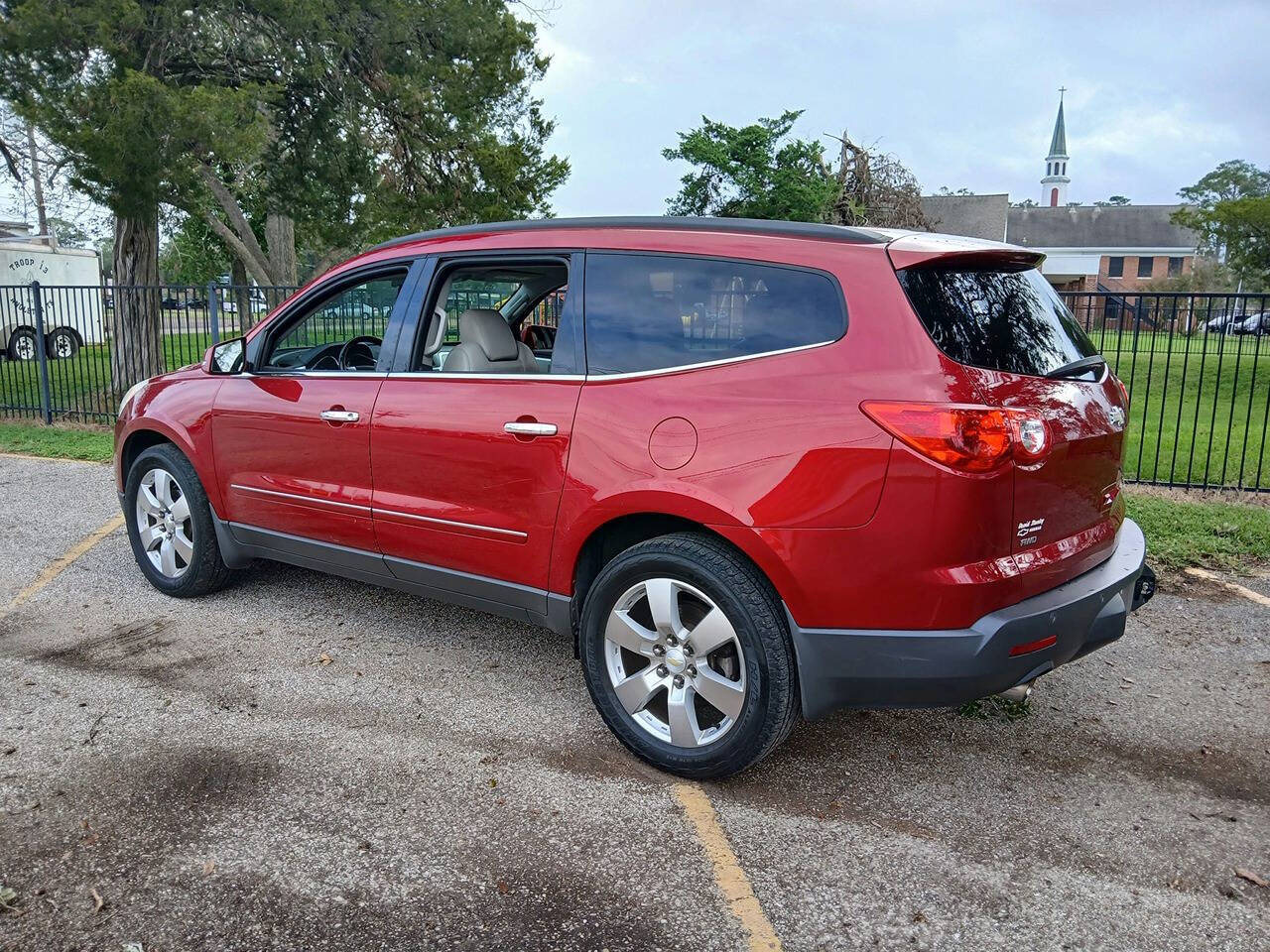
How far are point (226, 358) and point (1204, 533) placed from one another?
6.06 meters

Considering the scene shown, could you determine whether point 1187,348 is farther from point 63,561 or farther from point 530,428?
point 63,561

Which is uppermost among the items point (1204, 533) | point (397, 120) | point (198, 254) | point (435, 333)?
point (397, 120)

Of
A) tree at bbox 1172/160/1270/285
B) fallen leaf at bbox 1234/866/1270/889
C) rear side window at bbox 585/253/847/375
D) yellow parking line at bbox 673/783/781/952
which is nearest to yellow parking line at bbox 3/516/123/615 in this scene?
rear side window at bbox 585/253/847/375

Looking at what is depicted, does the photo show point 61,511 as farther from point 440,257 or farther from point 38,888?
point 38,888

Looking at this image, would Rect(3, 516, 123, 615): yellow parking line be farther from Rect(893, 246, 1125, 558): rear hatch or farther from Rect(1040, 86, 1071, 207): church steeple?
Rect(1040, 86, 1071, 207): church steeple

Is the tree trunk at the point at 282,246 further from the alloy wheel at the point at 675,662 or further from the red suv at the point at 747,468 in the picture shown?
the alloy wheel at the point at 675,662

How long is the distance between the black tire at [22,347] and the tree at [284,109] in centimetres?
123

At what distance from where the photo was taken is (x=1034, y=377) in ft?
9.75

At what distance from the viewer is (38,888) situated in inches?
106

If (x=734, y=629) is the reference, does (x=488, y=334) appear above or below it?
above

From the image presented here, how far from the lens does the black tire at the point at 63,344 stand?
1314 cm

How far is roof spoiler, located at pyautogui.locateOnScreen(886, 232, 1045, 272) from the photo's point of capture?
2951 millimetres

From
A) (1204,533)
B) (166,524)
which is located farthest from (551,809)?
(1204,533)

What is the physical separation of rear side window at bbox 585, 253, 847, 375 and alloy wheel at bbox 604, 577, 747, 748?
0.79m
